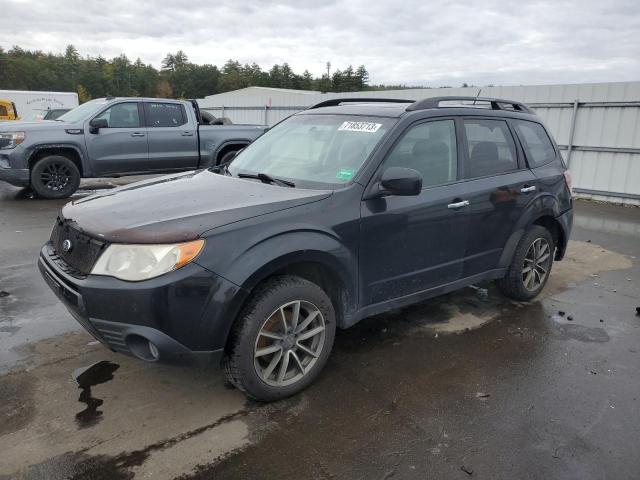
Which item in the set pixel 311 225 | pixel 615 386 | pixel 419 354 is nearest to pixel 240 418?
pixel 311 225

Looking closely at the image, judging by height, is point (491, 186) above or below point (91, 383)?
above

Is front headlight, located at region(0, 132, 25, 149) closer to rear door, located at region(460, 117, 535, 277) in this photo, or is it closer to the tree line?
rear door, located at region(460, 117, 535, 277)

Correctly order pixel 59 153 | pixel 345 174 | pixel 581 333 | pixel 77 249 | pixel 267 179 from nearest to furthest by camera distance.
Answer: pixel 77 249, pixel 345 174, pixel 267 179, pixel 581 333, pixel 59 153

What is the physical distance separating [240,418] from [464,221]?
2220mm

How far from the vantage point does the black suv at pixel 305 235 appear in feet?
8.66

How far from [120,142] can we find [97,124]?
1.75ft

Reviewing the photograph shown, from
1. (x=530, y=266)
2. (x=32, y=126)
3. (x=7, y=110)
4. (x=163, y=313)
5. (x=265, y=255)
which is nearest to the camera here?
(x=163, y=313)

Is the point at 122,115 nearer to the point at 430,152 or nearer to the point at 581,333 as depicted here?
the point at 430,152

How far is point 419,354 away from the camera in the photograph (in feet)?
12.4

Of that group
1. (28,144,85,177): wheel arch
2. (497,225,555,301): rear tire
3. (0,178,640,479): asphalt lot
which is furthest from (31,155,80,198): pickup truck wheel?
(497,225,555,301): rear tire

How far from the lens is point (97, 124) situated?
961 centimetres

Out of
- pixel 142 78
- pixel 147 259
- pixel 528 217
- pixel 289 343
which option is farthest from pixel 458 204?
pixel 142 78


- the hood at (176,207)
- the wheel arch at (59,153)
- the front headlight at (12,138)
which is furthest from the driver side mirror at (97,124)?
the hood at (176,207)

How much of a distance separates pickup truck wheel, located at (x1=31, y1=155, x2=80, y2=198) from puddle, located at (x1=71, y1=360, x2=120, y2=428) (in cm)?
729
